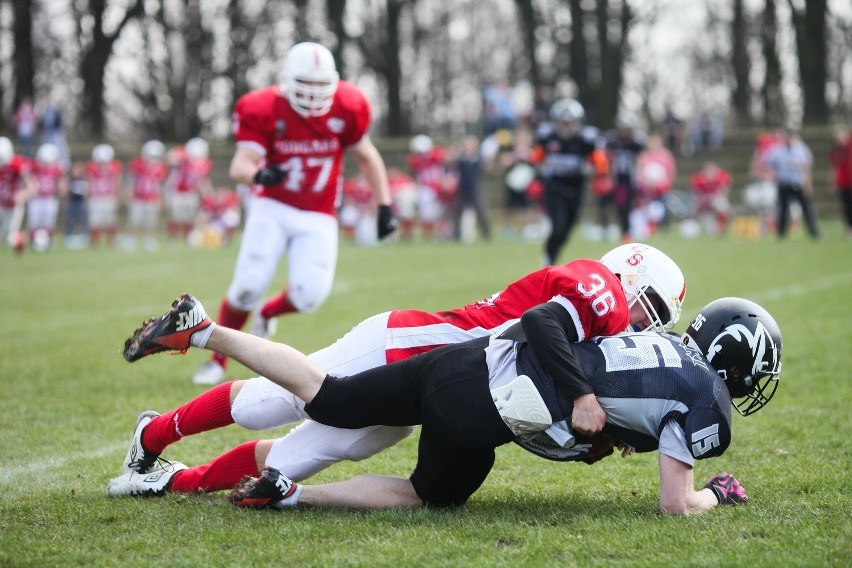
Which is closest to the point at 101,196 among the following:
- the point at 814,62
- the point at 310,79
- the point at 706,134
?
the point at 706,134

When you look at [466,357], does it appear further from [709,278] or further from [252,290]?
[709,278]

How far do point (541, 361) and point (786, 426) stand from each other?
2.19m

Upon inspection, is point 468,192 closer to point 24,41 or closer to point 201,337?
point 201,337

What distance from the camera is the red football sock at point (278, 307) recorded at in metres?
6.63

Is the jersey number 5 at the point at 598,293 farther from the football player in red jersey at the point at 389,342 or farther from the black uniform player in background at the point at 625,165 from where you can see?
the black uniform player in background at the point at 625,165

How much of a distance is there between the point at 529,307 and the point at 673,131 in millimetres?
25129

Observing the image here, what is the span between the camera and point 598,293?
367cm

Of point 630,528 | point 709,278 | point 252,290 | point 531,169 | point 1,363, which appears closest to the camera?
point 630,528

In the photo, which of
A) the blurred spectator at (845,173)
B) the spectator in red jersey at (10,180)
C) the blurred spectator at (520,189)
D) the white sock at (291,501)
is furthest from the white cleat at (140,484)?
the blurred spectator at (845,173)

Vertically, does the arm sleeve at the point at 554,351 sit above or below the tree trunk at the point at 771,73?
below

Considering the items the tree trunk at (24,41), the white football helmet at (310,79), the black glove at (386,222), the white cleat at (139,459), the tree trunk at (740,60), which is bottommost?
the white cleat at (139,459)

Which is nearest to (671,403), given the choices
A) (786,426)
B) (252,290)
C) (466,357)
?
(466,357)

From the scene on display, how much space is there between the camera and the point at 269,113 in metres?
6.59

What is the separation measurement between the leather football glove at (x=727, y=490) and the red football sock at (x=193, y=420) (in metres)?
1.74
